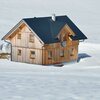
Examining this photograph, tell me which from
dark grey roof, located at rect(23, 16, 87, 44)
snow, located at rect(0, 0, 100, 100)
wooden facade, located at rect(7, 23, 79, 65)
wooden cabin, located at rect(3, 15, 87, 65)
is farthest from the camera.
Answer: wooden facade, located at rect(7, 23, 79, 65)

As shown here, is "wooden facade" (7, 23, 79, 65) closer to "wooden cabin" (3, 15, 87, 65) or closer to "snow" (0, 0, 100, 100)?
"wooden cabin" (3, 15, 87, 65)

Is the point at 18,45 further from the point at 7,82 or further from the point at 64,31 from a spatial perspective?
the point at 7,82

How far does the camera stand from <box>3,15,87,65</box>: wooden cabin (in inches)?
1505

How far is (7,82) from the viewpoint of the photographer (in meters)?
17.8

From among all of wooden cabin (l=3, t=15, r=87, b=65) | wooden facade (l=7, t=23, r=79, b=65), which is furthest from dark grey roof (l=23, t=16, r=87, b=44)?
wooden facade (l=7, t=23, r=79, b=65)

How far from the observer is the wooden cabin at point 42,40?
3822 centimetres

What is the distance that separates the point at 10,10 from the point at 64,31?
223ft

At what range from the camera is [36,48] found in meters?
38.6

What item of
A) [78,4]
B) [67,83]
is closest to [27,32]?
[67,83]

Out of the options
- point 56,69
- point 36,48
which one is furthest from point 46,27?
point 56,69

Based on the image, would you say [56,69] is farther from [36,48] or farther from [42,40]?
[36,48]

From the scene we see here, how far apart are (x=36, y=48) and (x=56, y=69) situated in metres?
6.82

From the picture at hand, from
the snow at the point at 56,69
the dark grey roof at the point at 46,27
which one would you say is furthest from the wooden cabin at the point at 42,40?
the snow at the point at 56,69

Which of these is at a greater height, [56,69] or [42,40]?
[42,40]
